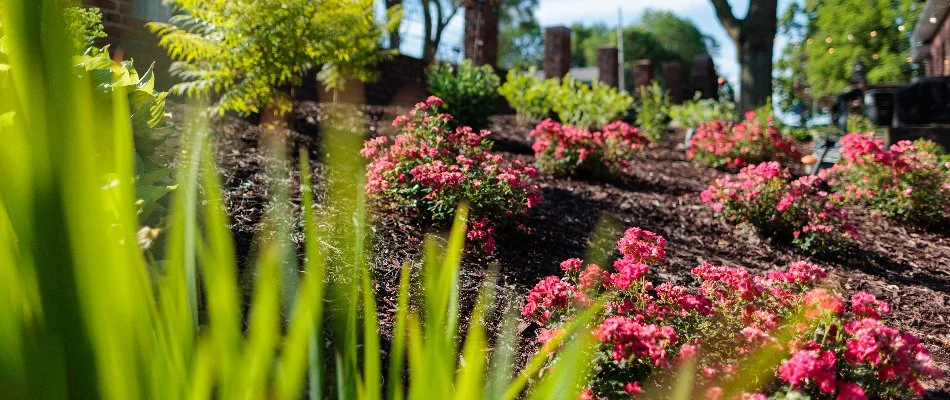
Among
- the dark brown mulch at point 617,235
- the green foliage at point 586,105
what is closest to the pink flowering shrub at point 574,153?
the dark brown mulch at point 617,235

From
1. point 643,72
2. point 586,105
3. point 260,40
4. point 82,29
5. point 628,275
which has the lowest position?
point 628,275

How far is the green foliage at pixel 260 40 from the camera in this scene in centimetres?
560

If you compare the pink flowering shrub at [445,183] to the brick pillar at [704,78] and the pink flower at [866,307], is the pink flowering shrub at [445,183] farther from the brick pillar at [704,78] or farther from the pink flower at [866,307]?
the brick pillar at [704,78]

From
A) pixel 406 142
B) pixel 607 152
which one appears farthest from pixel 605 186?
pixel 406 142

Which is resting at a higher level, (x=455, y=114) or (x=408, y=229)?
(x=455, y=114)

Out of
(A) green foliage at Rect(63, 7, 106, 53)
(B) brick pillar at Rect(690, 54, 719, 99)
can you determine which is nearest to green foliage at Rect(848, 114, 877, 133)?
(B) brick pillar at Rect(690, 54, 719, 99)

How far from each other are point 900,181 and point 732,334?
4.47 metres

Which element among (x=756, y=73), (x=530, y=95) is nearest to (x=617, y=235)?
(x=530, y=95)

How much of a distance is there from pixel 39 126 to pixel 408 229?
13.2 ft

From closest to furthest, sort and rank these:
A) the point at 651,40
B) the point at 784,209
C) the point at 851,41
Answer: the point at 784,209, the point at 851,41, the point at 651,40

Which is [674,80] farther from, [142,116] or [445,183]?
[142,116]

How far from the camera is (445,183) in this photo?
14.3 ft

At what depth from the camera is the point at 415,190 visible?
4.52m

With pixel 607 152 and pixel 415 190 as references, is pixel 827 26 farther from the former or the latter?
pixel 415 190
